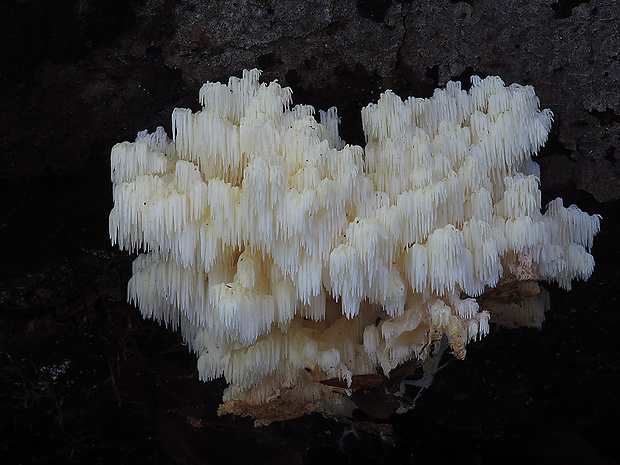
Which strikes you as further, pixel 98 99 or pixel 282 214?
pixel 98 99

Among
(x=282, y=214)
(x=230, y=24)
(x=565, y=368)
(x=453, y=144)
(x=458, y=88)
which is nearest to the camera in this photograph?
(x=282, y=214)

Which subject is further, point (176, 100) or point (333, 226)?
point (176, 100)

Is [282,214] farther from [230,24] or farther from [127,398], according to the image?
[127,398]

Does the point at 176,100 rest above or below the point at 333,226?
above

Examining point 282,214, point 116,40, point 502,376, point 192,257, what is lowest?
point 502,376

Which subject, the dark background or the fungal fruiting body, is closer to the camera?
the fungal fruiting body

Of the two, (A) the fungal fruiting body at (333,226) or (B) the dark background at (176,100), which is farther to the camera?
(B) the dark background at (176,100)

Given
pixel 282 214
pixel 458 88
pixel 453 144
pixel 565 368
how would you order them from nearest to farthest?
pixel 282 214
pixel 453 144
pixel 458 88
pixel 565 368

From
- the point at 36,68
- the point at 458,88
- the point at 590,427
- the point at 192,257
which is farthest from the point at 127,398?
the point at 590,427
